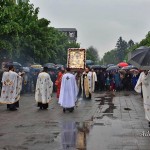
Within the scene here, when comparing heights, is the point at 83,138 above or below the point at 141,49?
below

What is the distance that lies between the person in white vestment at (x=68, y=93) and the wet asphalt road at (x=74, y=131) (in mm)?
600

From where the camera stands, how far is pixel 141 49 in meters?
11.5

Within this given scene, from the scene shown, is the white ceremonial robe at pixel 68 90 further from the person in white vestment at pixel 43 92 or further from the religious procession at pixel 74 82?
the person in white vestment at pixel 43 92

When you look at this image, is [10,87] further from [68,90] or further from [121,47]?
[121,47]

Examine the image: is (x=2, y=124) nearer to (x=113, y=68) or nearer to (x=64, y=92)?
(x=64, y=92)

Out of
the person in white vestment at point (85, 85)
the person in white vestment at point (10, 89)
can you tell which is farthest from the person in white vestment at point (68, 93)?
the person in white vestment at point (85, 85)

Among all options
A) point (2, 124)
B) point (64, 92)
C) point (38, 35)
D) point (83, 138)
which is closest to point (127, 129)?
point (83, 138)

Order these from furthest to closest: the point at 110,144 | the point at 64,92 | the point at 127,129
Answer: the point at 64,92 → the point at 127,129 → the point at 110,144

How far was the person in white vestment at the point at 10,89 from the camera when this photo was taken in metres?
17.4

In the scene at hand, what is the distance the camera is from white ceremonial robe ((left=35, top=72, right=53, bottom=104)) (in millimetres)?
17692

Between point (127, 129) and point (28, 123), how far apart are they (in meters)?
3.19

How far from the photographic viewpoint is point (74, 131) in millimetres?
11156

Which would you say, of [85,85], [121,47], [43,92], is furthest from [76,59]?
[121,47]

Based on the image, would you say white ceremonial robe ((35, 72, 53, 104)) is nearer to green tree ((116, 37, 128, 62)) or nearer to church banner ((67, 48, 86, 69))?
church banner ((67, 48, 86, 69))
